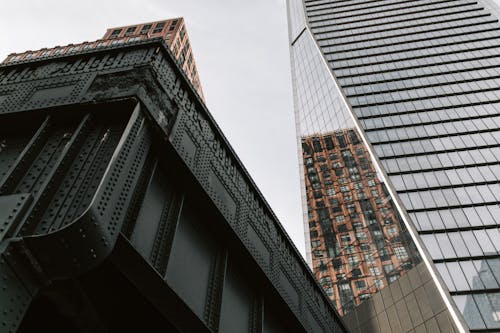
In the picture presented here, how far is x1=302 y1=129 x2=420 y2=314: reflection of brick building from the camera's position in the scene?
37.5 metres

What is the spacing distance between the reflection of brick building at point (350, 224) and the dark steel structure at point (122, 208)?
30889 mm

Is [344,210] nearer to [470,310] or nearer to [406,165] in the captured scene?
[406,165]

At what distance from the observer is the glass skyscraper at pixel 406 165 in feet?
111

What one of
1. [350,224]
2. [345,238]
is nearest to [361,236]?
[345,238]

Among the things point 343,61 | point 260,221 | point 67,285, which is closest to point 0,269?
point 67,285

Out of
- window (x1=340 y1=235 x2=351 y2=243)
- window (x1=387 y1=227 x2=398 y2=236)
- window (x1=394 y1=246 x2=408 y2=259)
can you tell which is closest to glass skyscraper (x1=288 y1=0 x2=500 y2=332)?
window (x1=387 y1=227 x2=398 y2=236)

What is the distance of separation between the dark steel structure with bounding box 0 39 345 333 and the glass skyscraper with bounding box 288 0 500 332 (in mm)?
27889

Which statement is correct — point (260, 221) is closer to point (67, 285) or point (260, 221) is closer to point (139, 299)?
point (139, 299)

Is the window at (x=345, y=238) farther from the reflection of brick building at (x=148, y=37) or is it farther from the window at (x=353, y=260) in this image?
the reflection of brick building at (x=148, y=37)

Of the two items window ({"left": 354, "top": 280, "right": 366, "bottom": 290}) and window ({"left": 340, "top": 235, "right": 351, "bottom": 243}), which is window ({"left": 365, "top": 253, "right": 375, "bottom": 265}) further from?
window ({"left": 340, "top": 235, "right": 351, "bottom": 243})

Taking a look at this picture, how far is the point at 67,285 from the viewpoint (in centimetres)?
495

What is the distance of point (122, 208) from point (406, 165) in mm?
46559

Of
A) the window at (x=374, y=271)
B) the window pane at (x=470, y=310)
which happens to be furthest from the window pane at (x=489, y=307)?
the window at (x=374, y=271)

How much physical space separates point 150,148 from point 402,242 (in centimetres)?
Result: 3636
